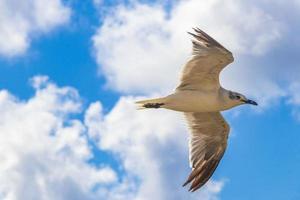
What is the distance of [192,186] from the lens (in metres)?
19.3

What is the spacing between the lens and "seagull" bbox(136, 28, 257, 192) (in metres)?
17.5

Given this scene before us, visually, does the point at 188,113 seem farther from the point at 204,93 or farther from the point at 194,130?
the point at 204,93

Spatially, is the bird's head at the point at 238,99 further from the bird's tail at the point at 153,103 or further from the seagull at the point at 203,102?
the bird's tail at the point at 153,103

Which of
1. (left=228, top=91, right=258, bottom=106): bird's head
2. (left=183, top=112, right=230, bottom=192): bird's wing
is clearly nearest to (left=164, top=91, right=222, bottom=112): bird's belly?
(left=228, top=91, right=258, bottom=106): bird's head

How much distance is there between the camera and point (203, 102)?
18172 mm

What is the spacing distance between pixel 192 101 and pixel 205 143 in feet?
7.38

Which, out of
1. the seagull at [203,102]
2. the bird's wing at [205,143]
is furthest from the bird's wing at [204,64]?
the bird's wing at [205,143]

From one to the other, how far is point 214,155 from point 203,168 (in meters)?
0.51

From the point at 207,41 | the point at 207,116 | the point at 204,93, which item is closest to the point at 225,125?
the point at 207,116

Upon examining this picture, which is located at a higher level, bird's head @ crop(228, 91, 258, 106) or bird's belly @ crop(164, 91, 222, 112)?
bird's head @ crop(228, 91, 258, 106)

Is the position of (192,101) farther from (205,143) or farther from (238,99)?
(205,143)

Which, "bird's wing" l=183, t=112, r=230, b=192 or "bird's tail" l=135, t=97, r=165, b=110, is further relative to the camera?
"bird's wing" l=183, t=112, r=230, b=192

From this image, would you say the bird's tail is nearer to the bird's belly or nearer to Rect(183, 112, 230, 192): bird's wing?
the bird's belly

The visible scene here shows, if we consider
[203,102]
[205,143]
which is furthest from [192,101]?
[205,143]
